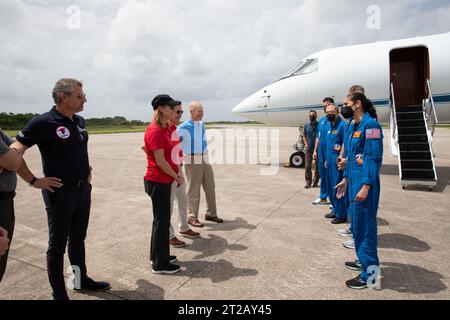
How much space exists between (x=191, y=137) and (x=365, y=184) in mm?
2870

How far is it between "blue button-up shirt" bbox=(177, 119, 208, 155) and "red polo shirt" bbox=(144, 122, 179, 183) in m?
1.39

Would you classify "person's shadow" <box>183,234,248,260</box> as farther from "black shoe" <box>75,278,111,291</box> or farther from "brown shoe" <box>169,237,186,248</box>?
"black shoe" <box>75,278,111,291</box>

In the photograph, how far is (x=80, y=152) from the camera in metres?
2.87

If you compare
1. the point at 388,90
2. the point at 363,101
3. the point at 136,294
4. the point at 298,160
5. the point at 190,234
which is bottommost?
the point at 136,294

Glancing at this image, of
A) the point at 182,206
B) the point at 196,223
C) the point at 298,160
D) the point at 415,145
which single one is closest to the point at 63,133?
the point at 182,206

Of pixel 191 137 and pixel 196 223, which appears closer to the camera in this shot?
pixel 191 137

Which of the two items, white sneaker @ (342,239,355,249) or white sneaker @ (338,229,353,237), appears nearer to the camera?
white sneaker @ (342,239,355,249)

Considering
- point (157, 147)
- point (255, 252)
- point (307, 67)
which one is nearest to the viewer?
point (157, 147)

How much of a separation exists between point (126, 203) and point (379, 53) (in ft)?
28.9

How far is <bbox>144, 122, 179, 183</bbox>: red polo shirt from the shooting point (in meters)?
3.32

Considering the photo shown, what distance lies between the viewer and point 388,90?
9258mm

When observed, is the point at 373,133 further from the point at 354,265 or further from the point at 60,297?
the point at 60,297

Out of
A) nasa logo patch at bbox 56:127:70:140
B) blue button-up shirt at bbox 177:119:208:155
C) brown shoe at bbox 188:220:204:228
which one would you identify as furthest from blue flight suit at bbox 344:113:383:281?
nasa logo patch at bbox 56:127:70:140

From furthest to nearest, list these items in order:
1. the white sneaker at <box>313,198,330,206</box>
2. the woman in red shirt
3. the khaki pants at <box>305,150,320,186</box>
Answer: the khaki pants at <box>305,150,320,186</box>, the white sneaker at <box>313,198,330,206</box>, the woman in red shirt
